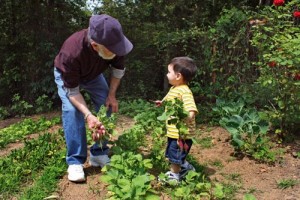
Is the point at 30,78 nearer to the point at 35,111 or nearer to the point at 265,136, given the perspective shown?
the point at 35,111

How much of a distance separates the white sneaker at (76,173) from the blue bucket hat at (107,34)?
4.05 ft

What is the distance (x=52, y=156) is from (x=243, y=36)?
3.50m

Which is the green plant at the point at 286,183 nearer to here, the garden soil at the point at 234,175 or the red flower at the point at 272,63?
the garden soil at the point at 234,175

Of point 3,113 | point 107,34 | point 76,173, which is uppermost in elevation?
point 107,34

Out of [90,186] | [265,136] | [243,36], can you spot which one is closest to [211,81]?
[243,36]

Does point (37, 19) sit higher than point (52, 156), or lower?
higher

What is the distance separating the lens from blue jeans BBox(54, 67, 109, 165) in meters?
3.42

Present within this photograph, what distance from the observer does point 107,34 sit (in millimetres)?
2934

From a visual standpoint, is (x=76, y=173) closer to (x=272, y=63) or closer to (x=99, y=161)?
(x=99, y=161)

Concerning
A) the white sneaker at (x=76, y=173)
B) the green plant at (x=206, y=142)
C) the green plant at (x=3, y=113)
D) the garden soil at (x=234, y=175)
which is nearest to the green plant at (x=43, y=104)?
the green plant at (x=3, y=113)

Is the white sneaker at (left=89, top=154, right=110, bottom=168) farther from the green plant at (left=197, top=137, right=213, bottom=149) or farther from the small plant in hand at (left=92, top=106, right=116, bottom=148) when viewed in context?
the green plant at (left=197, top=137, right=213, bottom=149)

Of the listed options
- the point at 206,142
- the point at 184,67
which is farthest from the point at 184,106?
the point at 206,142

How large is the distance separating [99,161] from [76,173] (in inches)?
14.0

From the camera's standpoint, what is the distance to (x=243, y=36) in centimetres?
578
